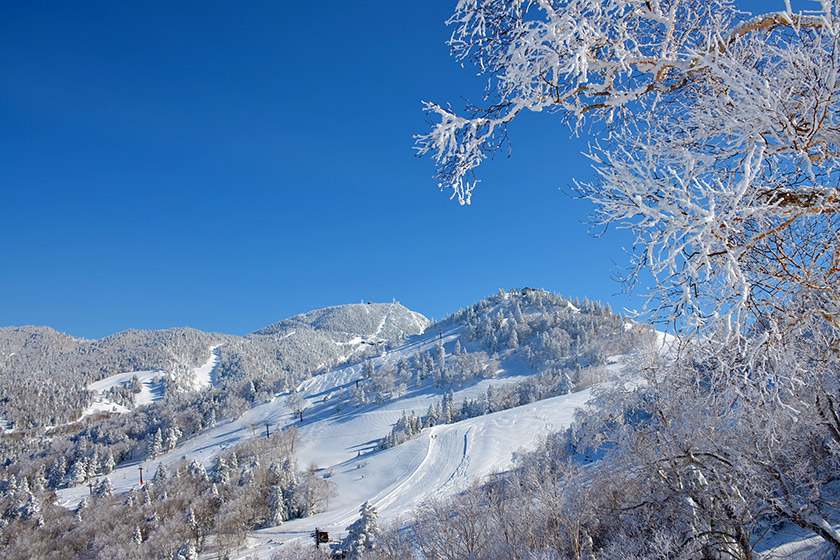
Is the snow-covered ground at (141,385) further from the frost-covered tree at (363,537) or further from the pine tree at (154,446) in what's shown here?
the frost-covered tree at (363,537)

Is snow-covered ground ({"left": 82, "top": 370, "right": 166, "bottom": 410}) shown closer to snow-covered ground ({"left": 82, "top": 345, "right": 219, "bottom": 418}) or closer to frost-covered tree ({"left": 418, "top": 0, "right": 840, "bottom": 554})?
snow-covered ground ({"left": 82, "top": 345, "right": 219, "bottom": 418})

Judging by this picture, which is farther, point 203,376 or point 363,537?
point 203,376

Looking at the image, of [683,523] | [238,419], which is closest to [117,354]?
[238,419]

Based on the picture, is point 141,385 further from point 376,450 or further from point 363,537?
point 363,537

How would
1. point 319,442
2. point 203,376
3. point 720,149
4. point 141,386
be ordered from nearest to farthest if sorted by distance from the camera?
1. point 720,149
2. point 319,442
3. point 141,386
4. point 203,376

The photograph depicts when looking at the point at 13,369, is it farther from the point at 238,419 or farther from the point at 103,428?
the point at 238,419

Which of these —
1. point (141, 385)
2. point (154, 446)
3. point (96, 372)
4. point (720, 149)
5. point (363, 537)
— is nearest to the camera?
point (720, 149)

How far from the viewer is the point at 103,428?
102625 mm

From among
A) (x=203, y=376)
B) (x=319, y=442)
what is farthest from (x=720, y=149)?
(x=203, y=376)

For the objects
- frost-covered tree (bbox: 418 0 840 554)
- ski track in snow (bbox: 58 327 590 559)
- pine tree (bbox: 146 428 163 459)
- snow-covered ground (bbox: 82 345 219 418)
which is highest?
snow-covered ground (bbox: 82 345 219 418)

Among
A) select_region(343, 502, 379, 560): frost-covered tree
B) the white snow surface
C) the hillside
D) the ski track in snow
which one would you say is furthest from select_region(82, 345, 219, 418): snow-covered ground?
select_region(343, 502, 379, 560): frost-covered tree

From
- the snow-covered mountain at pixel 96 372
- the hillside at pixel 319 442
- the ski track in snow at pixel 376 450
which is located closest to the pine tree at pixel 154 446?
the hillside at pixel 319 442

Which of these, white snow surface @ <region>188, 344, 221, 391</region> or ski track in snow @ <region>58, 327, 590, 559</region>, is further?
white snow surface @ <region>188, 344, 221, 391</region>

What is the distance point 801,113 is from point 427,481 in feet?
175
